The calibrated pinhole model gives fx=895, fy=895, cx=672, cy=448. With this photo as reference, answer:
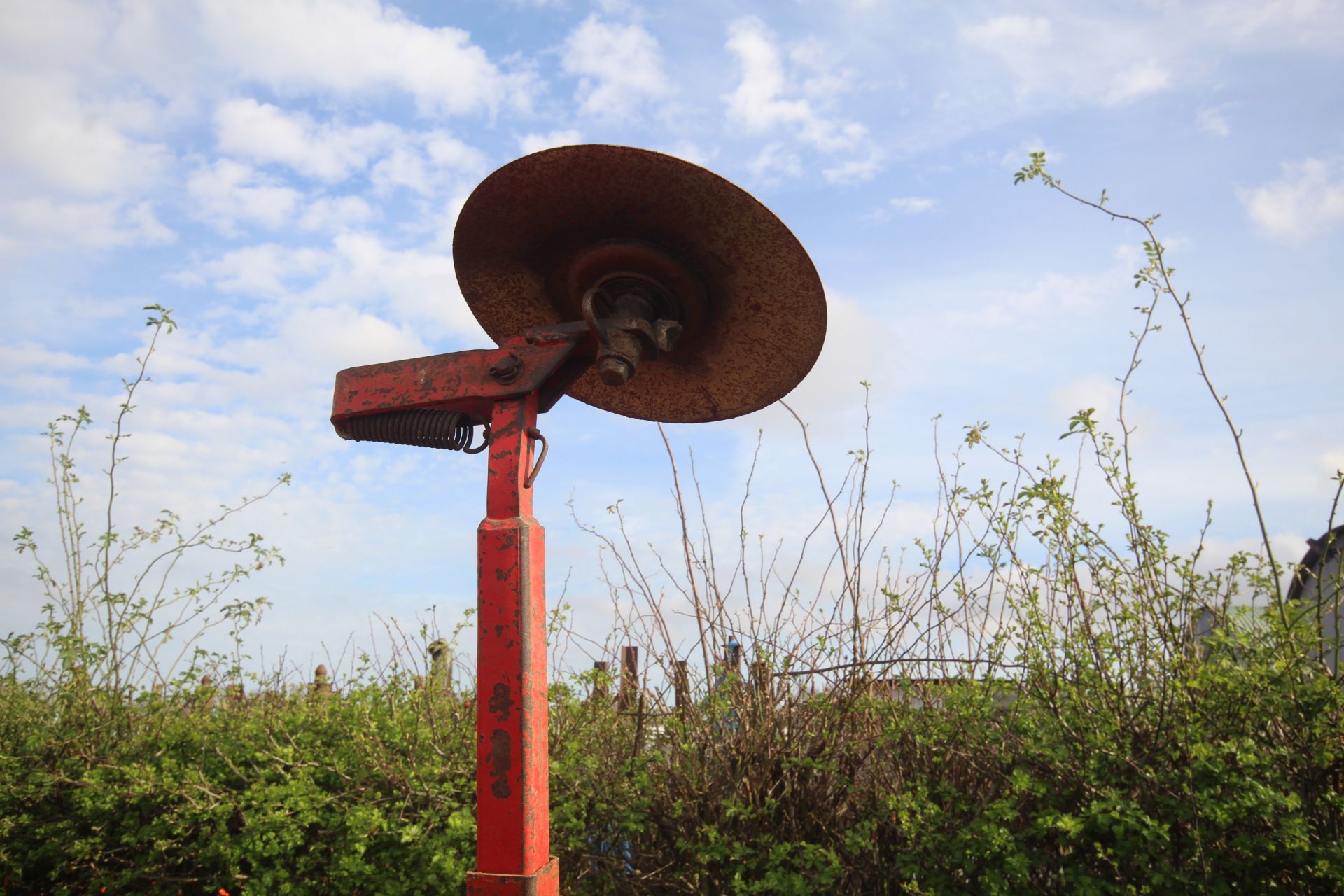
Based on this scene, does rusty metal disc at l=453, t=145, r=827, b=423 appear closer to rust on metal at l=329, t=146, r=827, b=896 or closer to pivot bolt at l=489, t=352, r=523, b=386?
rust on metal at l=329, t=146, r=827, b=896

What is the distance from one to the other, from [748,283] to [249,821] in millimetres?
3541

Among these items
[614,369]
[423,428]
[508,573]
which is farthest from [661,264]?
[508,573]

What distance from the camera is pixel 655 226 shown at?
9.53ft

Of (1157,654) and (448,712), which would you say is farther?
(448,712)

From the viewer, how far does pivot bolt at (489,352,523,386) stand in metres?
2.98

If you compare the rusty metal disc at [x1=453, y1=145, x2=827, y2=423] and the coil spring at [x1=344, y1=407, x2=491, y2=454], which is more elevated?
the rusty metal disc at [x1=453, y1=145, x2=827, y2=423]

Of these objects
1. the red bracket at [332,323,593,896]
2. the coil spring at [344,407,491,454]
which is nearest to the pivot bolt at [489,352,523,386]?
the red bracket at [332,323,593,896]

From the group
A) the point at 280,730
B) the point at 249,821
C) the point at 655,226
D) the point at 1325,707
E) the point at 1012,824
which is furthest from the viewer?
the point at 280,730

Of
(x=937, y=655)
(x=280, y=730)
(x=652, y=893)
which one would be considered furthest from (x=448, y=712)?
(x=937, y=655)

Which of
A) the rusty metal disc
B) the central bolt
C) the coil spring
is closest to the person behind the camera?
the rusty metal disc

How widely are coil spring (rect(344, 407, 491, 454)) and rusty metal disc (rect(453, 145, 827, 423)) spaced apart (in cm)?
47

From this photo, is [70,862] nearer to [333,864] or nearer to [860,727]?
[333,864]

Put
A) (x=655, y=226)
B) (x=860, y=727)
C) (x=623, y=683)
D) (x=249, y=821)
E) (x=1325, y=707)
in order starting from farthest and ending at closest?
(x=623, y=683), (x=249, y=821), (x=860, y=727), (x=1325, y=707), (x=655, y=226)

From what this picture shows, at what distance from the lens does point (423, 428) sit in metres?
3.15
